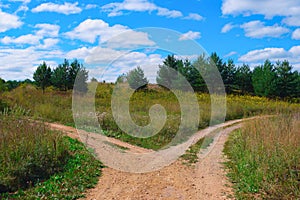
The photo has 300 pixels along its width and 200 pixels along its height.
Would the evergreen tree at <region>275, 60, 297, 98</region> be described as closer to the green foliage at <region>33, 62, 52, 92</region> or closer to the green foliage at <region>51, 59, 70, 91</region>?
the green foliage at <region>51, 59, 70, 91</region>

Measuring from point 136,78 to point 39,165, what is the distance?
20.5 feet

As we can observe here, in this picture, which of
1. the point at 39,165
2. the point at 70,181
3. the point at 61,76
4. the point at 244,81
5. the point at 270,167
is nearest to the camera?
the point at 270,167

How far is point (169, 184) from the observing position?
18.9 feet

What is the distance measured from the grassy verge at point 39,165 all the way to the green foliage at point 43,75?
34161 millimetres

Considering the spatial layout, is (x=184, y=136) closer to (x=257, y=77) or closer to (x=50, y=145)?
(x=50, y=145)

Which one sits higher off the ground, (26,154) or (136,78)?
(136,78)

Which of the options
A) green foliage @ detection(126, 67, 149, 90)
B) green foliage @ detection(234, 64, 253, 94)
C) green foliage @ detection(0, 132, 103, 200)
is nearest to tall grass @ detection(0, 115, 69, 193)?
green foliage @ detection(0, 132, 103, 200)

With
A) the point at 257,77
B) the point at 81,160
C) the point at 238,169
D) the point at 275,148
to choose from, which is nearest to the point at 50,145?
the point at 81,160

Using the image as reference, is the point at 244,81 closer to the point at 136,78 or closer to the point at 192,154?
the point at 136,78

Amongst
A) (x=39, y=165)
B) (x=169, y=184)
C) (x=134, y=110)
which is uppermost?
(x=134, y=110)

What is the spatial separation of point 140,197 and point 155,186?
622 millimetres

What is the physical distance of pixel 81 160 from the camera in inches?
281

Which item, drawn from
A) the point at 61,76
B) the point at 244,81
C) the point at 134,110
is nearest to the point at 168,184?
the point at 134,110

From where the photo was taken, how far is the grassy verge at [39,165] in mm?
5293
